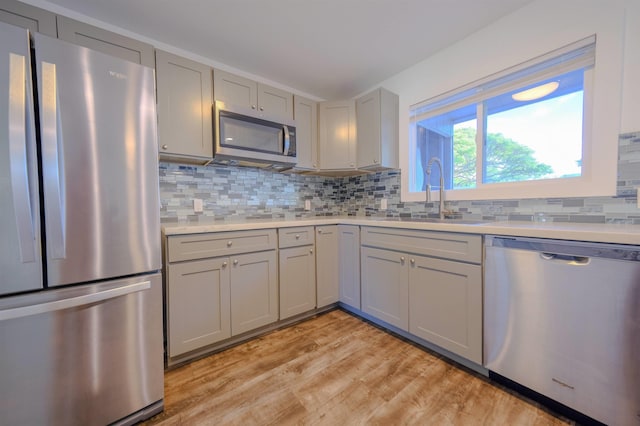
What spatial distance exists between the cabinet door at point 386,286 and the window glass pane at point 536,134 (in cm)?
104

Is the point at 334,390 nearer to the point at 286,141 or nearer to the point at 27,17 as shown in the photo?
the point at 286,141

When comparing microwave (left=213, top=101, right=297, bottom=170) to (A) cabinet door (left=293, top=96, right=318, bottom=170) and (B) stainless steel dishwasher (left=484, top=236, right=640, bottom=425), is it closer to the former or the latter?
(A) cabinet door (left=293, top=96, right=318, bottom=170)

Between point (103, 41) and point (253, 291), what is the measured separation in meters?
1.93

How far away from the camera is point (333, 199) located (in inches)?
130

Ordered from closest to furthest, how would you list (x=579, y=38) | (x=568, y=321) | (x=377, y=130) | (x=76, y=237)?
(x=76, y=237), (x=568, y=321), (x=579, y=38), (x=377, y=130)

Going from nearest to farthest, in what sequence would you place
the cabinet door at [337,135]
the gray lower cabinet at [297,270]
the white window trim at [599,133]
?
the white window trim at [599,133] < the gray lower cabinet at [297,270] < the cabinet door at [337,135]

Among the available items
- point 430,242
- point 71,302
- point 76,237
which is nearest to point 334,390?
point 430,242

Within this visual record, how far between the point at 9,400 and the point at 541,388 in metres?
2.28

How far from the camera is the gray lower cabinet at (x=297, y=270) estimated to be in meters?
2.10

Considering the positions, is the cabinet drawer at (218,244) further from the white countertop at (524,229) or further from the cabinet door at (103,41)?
the cabinet door at (103,41)

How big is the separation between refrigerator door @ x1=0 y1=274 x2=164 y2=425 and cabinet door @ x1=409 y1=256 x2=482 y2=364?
62.9 inches

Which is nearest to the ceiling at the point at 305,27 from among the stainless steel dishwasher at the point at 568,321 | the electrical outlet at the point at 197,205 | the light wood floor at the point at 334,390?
the electrical outlet at the point at 197,205

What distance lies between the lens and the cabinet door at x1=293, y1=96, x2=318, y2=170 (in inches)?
101

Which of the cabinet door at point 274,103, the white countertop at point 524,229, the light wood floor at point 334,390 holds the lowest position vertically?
the light wood floor at point 334,390
